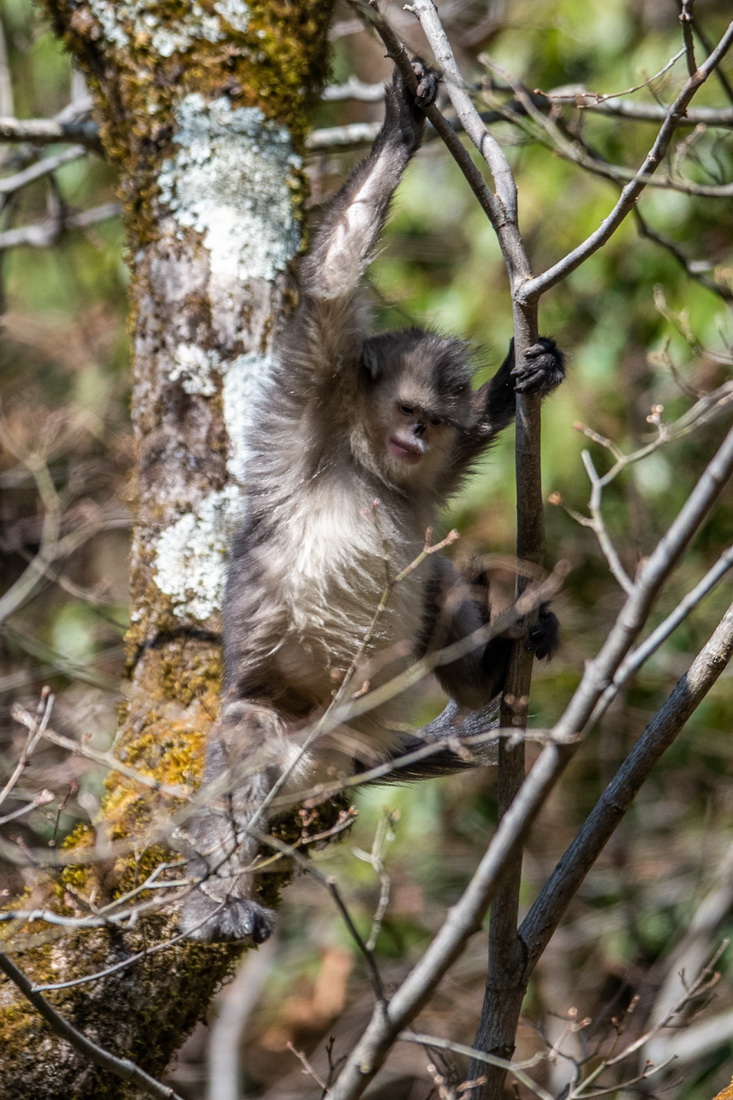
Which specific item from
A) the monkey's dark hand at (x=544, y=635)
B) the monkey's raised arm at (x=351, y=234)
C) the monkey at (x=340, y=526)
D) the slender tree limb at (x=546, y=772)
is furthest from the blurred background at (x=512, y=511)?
the slender tree limb at (x=546, y=772)

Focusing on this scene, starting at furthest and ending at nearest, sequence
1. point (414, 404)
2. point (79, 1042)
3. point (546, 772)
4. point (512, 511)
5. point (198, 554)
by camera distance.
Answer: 1. point (512, 511)
2. point (198, 554)
3. point (414, 404)
4. point (79, 1042)
5. point (546, 772)

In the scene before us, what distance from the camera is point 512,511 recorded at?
755 centimetres

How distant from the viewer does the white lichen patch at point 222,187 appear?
4.31m

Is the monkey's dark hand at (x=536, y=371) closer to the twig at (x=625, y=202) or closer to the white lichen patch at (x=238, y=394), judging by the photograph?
the twig at (x=625, y=202)

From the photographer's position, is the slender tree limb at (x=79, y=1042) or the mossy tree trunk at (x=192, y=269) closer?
the slender tree limb at (x=79, y=1042)

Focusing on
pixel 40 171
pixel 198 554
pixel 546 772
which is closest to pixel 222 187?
pixel 198 554

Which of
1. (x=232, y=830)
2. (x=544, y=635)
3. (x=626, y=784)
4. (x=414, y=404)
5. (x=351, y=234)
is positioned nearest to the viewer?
(x=626, y=784)

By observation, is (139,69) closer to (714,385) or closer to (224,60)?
(224,60)

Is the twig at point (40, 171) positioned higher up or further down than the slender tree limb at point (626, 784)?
higher up

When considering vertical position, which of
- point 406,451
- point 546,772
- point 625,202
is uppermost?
point 625,202

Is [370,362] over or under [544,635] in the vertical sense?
over

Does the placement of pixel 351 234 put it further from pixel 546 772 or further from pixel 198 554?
pixel 546 772

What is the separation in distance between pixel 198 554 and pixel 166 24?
1986mm

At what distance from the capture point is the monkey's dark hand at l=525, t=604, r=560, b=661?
12.9 feet
